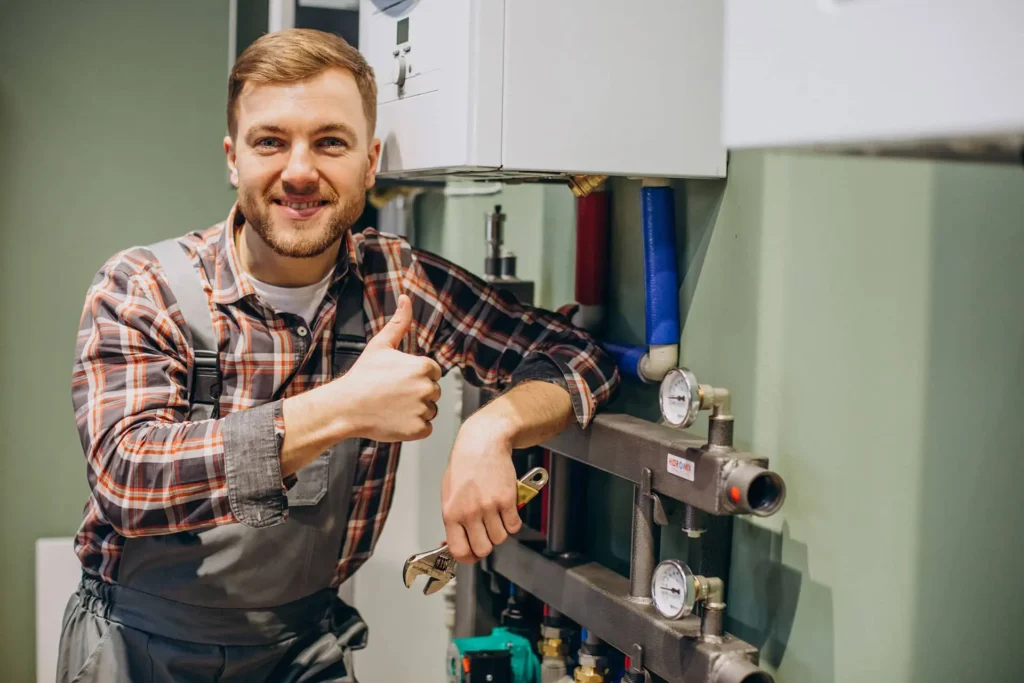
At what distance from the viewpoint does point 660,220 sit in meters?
1.34

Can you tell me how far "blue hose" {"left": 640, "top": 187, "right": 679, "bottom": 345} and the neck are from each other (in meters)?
0.46

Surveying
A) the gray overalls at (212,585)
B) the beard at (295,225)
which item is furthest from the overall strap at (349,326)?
the beard at (295,225)

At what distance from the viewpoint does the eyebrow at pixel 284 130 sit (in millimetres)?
1385

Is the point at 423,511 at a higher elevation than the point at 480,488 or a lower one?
lower

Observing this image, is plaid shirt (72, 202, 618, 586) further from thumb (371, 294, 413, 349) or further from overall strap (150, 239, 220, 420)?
thumb (371, 294, 413, 349)

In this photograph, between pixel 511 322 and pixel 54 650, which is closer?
pixel 511 322

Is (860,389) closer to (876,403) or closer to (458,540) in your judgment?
(876,403)

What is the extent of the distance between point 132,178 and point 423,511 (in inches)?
45.2

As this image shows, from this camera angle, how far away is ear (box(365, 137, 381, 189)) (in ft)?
4.84

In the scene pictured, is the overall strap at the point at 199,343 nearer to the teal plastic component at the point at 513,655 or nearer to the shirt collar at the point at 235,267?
the shirt collar at the point at 235,267

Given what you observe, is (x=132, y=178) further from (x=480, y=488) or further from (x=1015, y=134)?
(x=1015, y=134)

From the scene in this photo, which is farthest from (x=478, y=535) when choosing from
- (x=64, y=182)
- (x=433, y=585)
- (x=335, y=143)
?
(x=64, y=182)

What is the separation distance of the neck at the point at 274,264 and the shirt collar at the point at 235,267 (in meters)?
0.02

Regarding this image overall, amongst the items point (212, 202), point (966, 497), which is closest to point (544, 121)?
point (966, 497)
